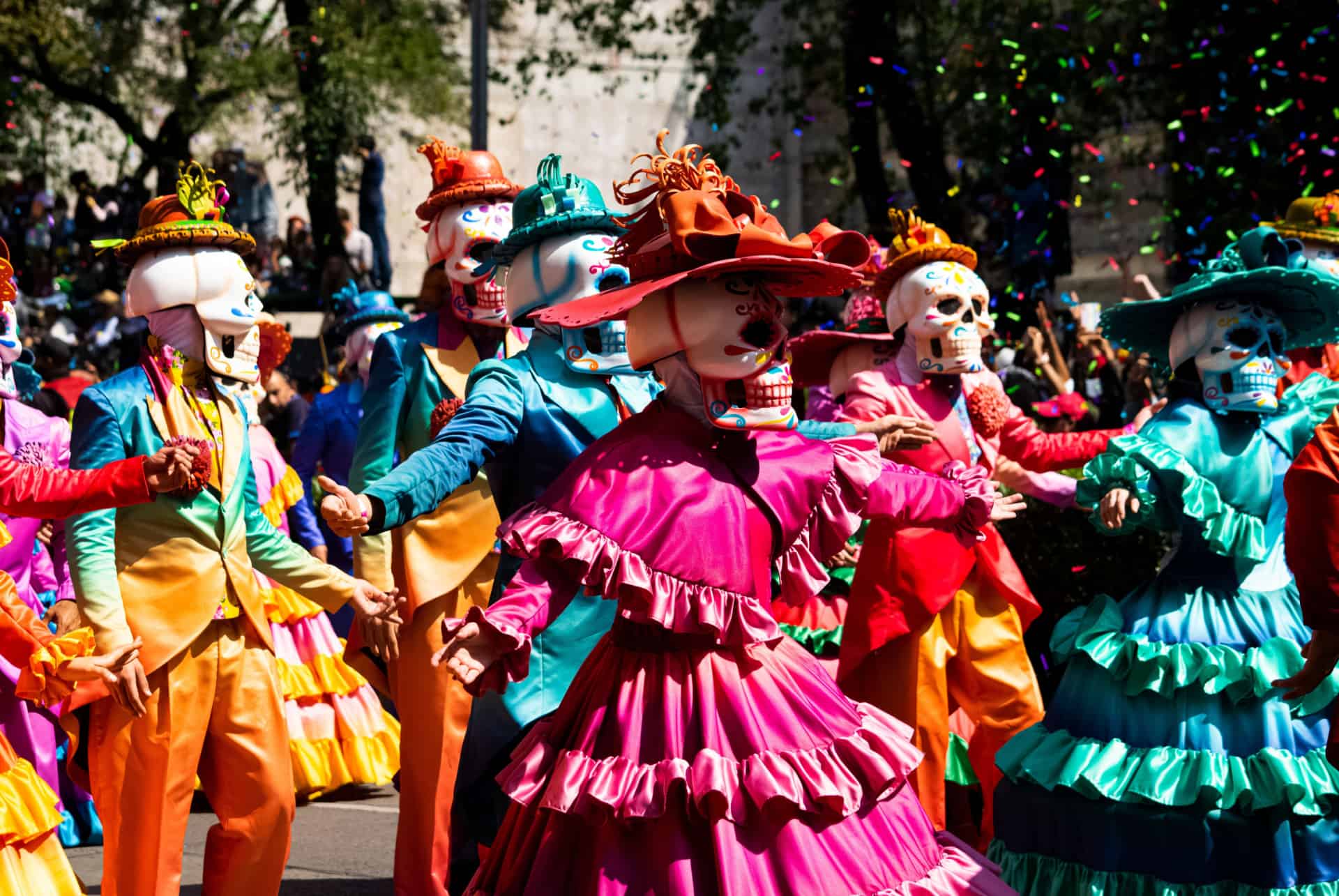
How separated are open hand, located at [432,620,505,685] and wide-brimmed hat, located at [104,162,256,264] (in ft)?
6.11

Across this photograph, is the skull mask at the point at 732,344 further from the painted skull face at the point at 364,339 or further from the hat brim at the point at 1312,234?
the painted skull face at the point at 364,339

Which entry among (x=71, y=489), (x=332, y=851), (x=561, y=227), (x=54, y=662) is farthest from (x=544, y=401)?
(x=332, y=851)

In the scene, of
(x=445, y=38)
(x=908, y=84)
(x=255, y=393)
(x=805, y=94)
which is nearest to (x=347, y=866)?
(x=255, y=393)

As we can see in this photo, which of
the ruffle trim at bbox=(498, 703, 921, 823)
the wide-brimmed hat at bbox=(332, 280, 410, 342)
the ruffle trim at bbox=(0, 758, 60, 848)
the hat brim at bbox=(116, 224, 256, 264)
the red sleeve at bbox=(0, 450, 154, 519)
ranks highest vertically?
the hat brim at bbox=(116, 224, 256, 264)

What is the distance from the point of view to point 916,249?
6609mm

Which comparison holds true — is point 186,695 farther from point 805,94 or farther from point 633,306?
point 805,94

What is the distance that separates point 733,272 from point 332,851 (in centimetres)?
390

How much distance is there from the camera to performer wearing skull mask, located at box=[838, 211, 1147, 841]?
20.7 feet

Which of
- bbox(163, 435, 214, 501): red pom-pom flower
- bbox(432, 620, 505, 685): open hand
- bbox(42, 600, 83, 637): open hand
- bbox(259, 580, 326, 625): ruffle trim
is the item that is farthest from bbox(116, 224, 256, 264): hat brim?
bbox(259, 580, 326, 625): ruffle trim

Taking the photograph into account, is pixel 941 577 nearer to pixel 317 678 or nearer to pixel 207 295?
pixel 207 295

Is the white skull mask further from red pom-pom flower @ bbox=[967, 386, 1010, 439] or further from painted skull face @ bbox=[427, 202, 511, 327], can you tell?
painted skull face @ bbox=[427, 202, 511, 327]

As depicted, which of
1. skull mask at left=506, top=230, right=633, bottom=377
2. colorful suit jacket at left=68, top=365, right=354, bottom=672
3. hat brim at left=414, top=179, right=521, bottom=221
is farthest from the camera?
hat brim at left=414, top=179, right=521, bottom=221

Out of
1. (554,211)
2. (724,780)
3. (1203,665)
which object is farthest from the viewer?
(1203,665)

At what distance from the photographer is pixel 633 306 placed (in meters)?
4.16
